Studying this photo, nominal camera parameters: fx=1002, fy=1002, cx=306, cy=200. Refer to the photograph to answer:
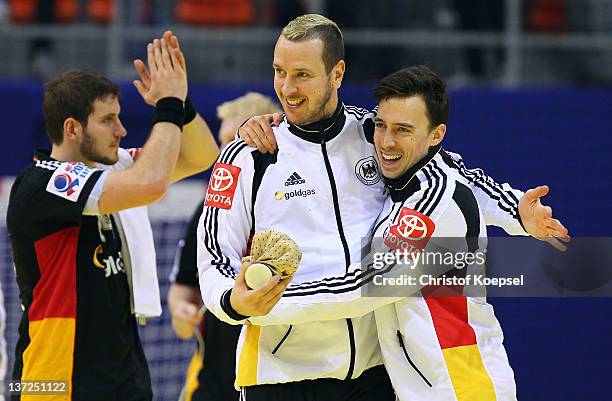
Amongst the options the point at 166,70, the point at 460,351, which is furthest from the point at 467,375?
the point at 166,70

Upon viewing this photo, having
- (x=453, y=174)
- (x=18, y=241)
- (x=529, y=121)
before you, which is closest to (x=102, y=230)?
(x=18, y=241)

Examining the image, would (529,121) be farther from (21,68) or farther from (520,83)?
(21,68)

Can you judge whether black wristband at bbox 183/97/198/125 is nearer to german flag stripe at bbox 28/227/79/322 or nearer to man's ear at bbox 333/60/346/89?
german flag stripe at bbox 28/227/79/322

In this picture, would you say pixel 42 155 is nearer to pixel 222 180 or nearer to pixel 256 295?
pixel 222 180

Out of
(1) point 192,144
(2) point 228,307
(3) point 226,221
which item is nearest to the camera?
(2) point 228,307

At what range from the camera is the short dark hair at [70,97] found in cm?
446

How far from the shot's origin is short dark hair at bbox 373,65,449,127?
379cm

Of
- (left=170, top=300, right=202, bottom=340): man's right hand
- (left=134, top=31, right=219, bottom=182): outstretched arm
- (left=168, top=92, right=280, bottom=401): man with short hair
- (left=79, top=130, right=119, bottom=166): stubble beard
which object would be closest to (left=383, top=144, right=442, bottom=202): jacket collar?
(left=134, top=31, right=219, bottom=182): outstretched arm

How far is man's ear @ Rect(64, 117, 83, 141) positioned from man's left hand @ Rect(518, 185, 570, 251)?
77.0 inches

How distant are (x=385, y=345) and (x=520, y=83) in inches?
242

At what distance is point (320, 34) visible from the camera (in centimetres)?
382

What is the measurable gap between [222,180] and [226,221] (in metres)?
0.16

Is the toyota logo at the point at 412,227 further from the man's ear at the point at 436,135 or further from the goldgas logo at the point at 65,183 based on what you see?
the goldgas logo at the point at 65,183

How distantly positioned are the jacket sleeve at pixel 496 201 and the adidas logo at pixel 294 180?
0.63 m
